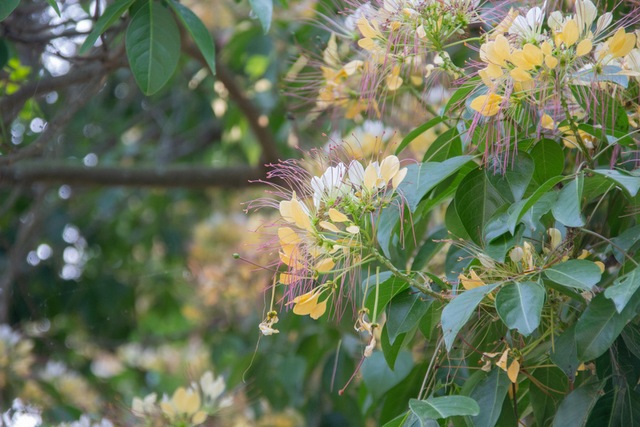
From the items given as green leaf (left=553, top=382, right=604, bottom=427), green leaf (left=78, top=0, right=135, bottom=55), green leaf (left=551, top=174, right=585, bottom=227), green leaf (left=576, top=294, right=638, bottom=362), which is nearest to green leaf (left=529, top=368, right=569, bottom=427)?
green leaf (left=553, top=382, right=604, bottom=427)

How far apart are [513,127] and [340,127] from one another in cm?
96

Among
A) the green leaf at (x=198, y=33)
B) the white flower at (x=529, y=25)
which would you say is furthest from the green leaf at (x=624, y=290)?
the green leaf at (x=198, y=33)

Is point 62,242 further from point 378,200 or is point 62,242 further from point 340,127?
point 378,200

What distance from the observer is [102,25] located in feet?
4.34

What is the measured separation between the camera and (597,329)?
96cm

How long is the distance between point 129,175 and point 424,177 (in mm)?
1607

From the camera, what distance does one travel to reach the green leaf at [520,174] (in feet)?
3.48

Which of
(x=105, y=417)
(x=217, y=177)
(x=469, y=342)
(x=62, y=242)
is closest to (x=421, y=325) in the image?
(x=469, y=342)

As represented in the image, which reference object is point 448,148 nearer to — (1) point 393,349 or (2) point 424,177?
(2) point 424,177

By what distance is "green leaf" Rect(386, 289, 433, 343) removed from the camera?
105 centimetres

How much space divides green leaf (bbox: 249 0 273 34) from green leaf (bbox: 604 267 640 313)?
2.41 feet

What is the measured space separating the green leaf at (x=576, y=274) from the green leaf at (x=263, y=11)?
66 cm

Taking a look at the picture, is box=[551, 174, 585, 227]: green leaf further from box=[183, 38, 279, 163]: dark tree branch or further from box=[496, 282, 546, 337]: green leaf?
box=[183, 38, 279, 163]: dark tree branch

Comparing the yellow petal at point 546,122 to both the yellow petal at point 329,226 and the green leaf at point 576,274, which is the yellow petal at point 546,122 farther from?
the yellow petal at point 329,226
